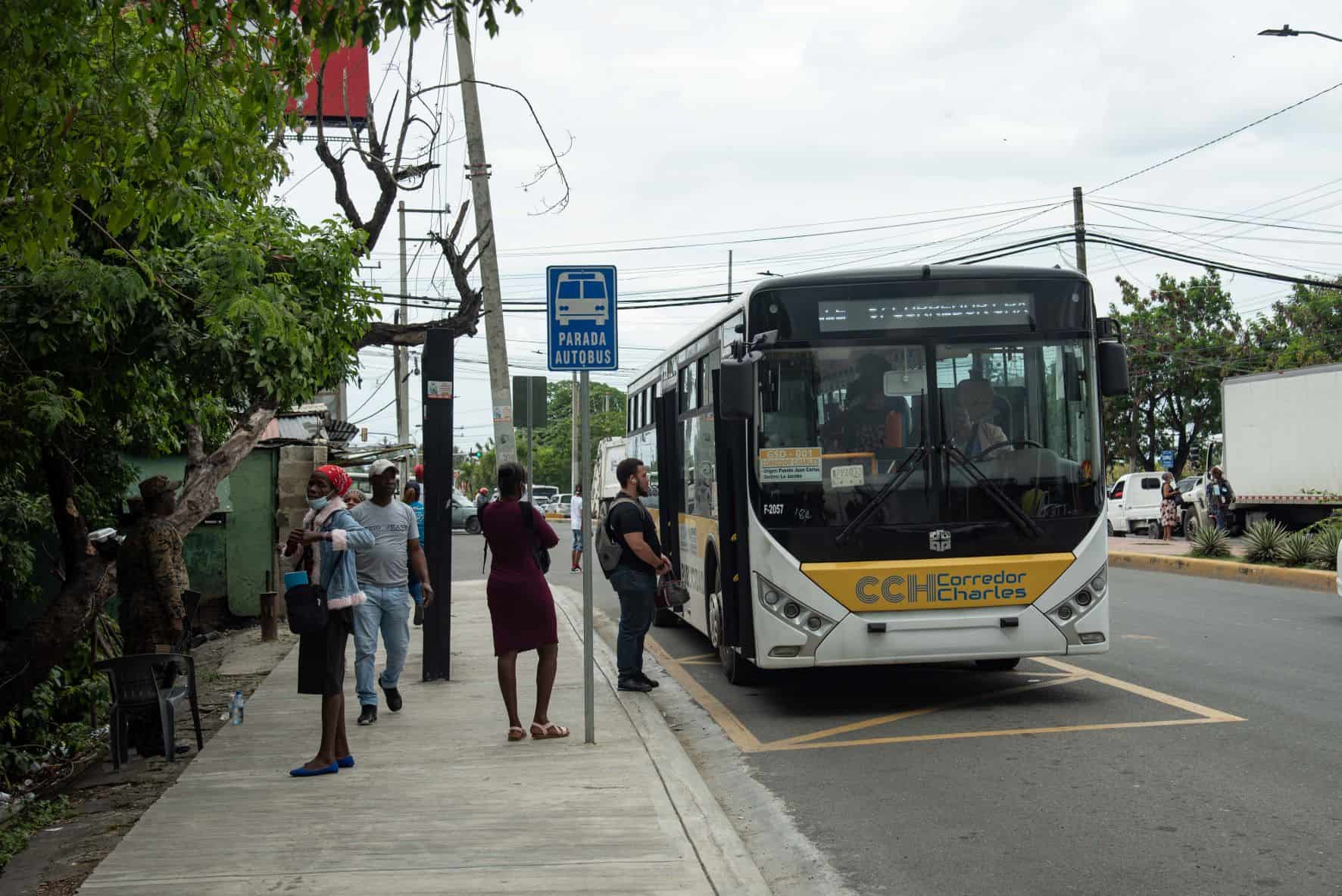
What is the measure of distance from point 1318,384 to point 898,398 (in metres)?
21.0

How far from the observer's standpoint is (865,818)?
663 cm

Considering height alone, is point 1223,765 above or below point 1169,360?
below

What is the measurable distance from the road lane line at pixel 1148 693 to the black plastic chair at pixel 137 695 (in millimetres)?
6095

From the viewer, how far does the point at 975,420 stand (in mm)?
9461

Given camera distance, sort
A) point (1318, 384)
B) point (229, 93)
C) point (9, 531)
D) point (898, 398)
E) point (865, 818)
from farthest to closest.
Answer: point (1318, 384)
point (9, 531)
point (898, 398)
point (229, 93)
point (865, 818)

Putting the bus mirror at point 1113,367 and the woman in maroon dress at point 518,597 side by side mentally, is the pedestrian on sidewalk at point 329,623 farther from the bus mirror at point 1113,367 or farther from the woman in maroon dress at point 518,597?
the bus mirror at point 1113,367

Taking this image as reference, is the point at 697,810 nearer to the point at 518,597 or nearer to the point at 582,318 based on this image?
the point at 518,597

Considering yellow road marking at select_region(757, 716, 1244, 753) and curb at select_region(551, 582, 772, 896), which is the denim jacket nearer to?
curb at select_region(551, 582, 772, 896)

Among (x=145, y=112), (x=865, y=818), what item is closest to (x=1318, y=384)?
(x=865, y=818)

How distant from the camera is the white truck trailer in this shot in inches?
1059

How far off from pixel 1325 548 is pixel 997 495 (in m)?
13.6

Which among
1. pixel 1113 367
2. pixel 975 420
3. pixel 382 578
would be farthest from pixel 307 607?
pixel 1113 367

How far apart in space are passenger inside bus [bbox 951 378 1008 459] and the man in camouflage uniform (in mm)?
5280

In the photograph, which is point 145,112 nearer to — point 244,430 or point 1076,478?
point 1076,478
